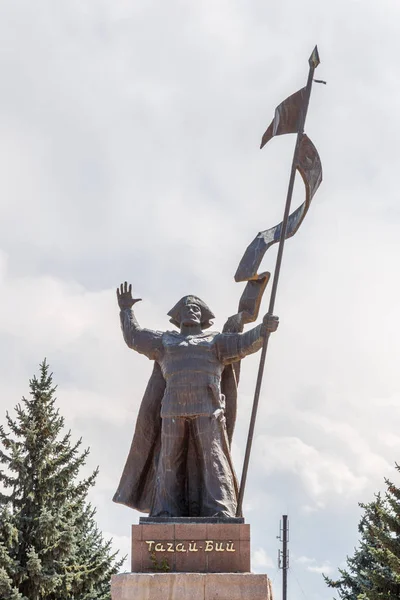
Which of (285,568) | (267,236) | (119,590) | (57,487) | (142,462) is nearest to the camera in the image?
(119,590)

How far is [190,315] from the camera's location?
10.8m

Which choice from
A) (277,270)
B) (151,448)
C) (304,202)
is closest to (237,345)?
(277,270)

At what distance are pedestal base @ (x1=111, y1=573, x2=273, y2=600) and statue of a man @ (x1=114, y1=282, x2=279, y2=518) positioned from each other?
832 mm

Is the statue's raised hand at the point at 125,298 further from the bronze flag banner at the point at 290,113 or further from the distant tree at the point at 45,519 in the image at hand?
the distant tree at the point at 45,519

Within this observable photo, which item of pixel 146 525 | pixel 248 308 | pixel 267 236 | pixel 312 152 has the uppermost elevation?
pixel 312 152

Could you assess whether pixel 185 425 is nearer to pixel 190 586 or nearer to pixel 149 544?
pixel 149 544

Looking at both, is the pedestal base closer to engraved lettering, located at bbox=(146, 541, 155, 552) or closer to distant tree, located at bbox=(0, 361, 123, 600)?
engraved lettering, located at bbox=(146, 541, 155, 552)

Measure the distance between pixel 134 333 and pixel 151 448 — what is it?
1.29 meters

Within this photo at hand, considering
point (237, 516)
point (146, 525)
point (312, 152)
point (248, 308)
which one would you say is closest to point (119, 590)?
point (146, 525)

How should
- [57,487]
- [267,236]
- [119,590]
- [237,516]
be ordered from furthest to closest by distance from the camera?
1. [57,487]
2. [267,236]
3. [237,516]
4. [119,590]

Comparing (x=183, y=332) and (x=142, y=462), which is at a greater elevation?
(x=183, y=332)

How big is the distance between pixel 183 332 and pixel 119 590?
9.79ft

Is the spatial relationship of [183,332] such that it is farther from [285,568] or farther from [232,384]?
[285,568]

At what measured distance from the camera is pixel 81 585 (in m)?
21.6
